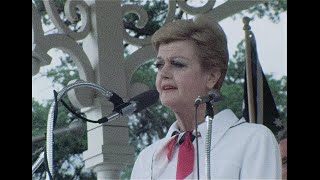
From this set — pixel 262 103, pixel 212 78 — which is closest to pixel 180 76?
pixel 212 78

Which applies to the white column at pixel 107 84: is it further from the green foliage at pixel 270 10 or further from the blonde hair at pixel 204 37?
the green foliage at pixel 270 10

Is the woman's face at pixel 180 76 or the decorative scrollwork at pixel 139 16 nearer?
the woman's face at pixel 180 76

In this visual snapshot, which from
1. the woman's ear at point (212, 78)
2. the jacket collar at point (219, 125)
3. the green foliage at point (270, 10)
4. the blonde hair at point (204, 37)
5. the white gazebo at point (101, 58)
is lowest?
the jacket collar at point (219, 125)

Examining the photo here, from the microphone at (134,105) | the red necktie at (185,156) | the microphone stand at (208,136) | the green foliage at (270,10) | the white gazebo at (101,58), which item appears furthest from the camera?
the green foliage at (270,10)

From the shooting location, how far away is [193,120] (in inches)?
175

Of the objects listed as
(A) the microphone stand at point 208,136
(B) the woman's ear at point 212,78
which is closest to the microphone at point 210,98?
(A) the microphone stand at point 208,136

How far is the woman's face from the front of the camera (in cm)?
444

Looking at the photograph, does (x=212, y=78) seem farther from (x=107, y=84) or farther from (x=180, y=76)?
(x=107, y=84)

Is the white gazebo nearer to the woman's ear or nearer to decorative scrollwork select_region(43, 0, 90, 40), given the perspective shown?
decorative scrollwork select_region(43, 0, 90, 40)

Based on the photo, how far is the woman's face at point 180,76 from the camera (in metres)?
4.44

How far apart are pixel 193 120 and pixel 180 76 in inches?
6.6

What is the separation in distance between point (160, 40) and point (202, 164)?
0.49 meters

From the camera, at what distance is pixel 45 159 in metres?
4.08

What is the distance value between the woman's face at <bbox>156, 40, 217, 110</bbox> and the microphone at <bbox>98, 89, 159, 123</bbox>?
14cm
